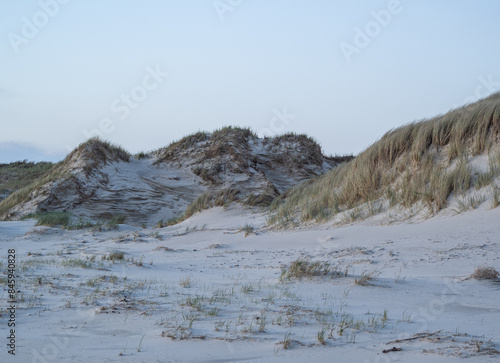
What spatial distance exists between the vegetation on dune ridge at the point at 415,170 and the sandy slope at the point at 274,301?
82 centimetres

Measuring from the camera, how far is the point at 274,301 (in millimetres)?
4008

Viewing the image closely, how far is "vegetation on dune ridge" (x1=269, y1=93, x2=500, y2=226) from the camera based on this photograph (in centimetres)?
781

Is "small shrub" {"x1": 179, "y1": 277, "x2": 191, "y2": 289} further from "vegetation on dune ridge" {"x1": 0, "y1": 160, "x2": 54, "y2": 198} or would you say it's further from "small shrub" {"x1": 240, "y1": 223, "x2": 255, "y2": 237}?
"vegetation on dune ridge" {"x1": 0, "y1": 160, "x2": 54, "y2": 198}

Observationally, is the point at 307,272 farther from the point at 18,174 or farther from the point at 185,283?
the point at 18,174

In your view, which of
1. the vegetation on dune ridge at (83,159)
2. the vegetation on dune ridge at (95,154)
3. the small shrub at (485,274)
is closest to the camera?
the small shrub at (485,274)

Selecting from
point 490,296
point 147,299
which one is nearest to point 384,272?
point 490,296

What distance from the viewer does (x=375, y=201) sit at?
28.7 ft

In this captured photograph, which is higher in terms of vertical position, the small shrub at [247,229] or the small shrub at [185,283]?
the small shrub at [247,229]

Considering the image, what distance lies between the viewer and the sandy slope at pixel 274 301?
2732 millimetres

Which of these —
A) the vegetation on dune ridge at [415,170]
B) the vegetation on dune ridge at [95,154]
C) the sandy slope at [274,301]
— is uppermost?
the vegetation on dune ridge at [95,154]

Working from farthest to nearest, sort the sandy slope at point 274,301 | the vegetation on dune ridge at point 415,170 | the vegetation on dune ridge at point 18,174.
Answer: the vegetation on dune ridge at point 18,174 < the vegetation on dune ridge at point 415,170 < the sandy slope at point 274,301

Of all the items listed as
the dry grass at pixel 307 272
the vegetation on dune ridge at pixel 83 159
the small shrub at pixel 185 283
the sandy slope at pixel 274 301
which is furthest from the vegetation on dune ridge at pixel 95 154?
the dry grass at pixel 307 272

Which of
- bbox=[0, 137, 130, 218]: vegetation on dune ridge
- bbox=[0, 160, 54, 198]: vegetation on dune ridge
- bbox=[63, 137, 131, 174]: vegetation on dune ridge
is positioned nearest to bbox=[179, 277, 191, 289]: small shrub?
bbox=[0, 137, 130, 218]: vegetation on dune ridge

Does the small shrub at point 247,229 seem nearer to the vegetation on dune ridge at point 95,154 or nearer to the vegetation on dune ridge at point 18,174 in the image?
the vegetation on dune ridge at point 95,154
